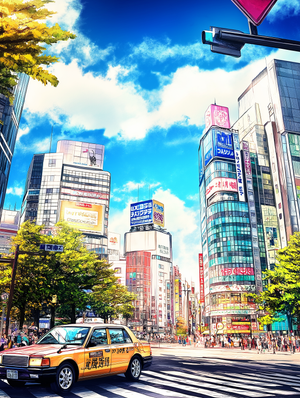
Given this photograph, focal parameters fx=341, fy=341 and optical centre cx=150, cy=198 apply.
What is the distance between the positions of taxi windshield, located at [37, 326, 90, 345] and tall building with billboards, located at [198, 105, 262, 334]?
2730 inches

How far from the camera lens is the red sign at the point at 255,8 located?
5.21m

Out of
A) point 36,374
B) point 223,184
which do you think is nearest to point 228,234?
point 223,184

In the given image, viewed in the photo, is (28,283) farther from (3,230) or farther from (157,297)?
(157,297)

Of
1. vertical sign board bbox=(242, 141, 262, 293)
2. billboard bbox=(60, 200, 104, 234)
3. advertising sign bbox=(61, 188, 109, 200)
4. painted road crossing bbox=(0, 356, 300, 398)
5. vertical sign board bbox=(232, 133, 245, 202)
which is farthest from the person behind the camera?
advertising sign bbox=(61, 188, 109, 200)

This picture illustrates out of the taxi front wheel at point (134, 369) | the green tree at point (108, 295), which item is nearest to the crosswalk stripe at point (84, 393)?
the taxi front wheel at point (134, 369)

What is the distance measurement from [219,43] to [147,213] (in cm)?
12201

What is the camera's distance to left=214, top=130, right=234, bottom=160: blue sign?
3366 inches

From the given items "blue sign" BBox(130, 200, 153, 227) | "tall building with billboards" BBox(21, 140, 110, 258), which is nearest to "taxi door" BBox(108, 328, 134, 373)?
"tall building with billboards" BBox(21, 140, 110, 258)

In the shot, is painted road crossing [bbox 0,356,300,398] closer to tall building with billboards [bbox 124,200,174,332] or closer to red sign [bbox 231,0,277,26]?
red sign [bbox 231,0,277,26]

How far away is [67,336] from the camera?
884cm

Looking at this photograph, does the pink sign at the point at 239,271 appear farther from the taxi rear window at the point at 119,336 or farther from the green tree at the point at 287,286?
the taxi rear window at the point at 119,336

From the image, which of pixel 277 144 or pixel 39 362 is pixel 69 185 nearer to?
pixel 277 144

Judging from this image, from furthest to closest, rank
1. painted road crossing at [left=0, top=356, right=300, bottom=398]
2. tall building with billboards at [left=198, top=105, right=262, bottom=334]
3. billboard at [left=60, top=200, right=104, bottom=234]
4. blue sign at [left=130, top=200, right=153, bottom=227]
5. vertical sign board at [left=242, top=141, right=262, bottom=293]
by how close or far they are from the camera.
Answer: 1. blue sign at [left=130, top=200, right=153, bottom=227]
2. billboard at [left=60, top=200, right=104, bottom=234]
3. vertical sign board at [left=242, top=141, right=262, bottom=293]
4. tall building with billboards at [left=198, top=105, right=262, bottom=334]
5. painted road crossing at [left=0, top=356, right=300, bottom=398]

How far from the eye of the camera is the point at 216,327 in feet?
241
